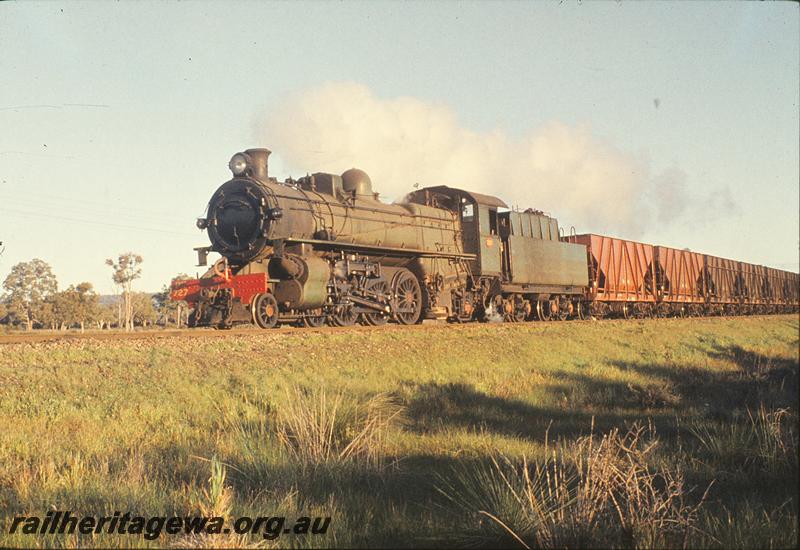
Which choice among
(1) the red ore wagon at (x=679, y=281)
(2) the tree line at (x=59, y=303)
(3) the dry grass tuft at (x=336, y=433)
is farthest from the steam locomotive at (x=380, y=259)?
(2) the tree line at (x=59, y=303)

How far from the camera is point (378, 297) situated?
18.6 m

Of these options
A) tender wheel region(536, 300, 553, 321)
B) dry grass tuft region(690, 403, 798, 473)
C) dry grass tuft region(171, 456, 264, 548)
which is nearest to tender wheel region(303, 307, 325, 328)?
dry grass tuft region(690, 403, 798, 473)

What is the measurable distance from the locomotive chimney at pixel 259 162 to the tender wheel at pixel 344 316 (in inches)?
163

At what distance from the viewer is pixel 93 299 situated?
2199 inches

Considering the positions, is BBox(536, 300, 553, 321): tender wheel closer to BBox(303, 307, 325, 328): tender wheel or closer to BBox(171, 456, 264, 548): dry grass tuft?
BBox(303, 307, 325, 328): tender wheel

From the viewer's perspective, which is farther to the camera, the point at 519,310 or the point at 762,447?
the point at 519,310

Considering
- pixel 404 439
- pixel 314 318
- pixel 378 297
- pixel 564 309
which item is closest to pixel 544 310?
pixel 564 309

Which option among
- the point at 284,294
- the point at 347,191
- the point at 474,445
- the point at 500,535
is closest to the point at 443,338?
the point at 284,294

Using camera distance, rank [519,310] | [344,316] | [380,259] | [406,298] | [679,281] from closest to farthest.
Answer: [344,316], [380,259], [406,298], [519,310], [679,281]

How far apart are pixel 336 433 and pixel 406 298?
12537 mm

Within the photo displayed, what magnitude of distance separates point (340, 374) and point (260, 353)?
1.91 meters

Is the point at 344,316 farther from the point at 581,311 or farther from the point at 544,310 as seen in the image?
the point at 581,311

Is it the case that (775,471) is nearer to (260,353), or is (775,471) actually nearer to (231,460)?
(231,460)

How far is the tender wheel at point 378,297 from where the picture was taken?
18453 millimetres
